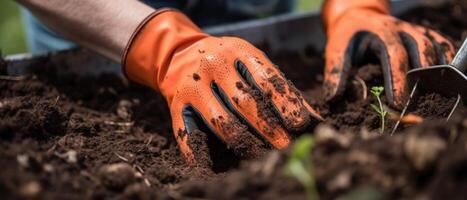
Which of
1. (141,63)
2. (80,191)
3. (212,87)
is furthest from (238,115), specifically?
(80,191)

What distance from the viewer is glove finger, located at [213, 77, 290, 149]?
1.96 metres

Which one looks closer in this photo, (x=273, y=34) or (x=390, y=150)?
(x=390, y=150)

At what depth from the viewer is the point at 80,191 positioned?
1462 mm

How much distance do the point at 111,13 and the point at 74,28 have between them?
0.66 feet

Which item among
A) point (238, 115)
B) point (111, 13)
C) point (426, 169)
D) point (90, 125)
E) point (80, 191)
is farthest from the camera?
point (111, 13)

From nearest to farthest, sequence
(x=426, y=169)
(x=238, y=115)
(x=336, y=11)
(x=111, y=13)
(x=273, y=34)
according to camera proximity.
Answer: (x=426, y=169), (x=238, y=115), (x=111, y=13), (x=336, y=11), (x=273, y=34)

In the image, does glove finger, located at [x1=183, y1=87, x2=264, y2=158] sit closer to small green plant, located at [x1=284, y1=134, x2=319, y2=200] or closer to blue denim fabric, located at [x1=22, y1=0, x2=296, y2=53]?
small green plant, located at [x1=284, y1=134, x2=319, y2=200]

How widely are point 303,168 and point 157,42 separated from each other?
1163 mm

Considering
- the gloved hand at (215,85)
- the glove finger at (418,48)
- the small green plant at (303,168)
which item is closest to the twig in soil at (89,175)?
the gloved hand at (215,85)

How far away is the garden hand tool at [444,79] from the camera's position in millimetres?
2018

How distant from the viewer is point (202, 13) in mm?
3338

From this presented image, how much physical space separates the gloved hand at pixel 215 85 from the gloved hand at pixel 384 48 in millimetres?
420

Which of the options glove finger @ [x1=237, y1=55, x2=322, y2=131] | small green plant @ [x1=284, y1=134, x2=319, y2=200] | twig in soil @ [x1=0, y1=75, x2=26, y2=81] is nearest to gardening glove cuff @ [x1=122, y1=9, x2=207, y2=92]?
glove finger @ [x1=237, y1=55, x2=322, y2=131]

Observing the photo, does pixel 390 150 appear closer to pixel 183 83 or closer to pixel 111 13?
pixel 183 83
